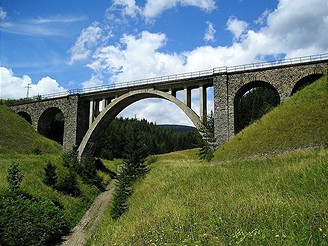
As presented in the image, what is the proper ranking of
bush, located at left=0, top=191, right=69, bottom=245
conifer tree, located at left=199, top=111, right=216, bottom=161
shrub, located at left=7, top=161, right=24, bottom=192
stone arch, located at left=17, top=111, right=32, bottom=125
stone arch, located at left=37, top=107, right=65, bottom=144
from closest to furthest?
1. bush, located at left=0, top=191, right=69, bottom=245
2. shrub, located at left=7, top=161, right=24, bottom=192
3. conifer tree, located at left=199, top=111, right=216, bottom=161
4. stone arch, located at left=37, top=107, right=65, bottom=144
5. stone arch, located at left=17, top=111, right=32, bottom=125

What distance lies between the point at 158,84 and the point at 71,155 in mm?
14874

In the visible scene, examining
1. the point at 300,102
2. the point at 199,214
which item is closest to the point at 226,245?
the point at 199,214

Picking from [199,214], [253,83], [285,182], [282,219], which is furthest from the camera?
[253,83]

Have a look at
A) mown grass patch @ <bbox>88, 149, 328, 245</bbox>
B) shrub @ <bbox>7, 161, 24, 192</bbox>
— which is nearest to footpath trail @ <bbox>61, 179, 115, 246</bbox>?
shrub @ <bbox>7, 161, 24, 192</bbox>

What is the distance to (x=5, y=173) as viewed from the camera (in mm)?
28250

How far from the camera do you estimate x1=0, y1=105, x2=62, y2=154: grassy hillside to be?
143 feet

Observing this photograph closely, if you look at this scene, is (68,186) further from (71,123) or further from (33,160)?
(71,123)

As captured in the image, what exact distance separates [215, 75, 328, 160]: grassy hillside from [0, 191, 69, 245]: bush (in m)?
15.0

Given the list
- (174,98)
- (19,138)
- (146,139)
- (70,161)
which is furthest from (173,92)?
(146,139)

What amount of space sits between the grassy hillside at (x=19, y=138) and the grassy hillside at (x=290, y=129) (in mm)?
28641

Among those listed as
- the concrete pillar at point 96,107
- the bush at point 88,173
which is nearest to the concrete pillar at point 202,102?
the bush at point 88,173

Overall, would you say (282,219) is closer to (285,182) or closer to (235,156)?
(285,182)

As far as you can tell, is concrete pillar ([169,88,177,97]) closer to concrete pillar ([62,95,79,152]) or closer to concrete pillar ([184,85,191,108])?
concrete pillar ([184,85,191,108])

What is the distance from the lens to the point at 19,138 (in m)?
45.8
